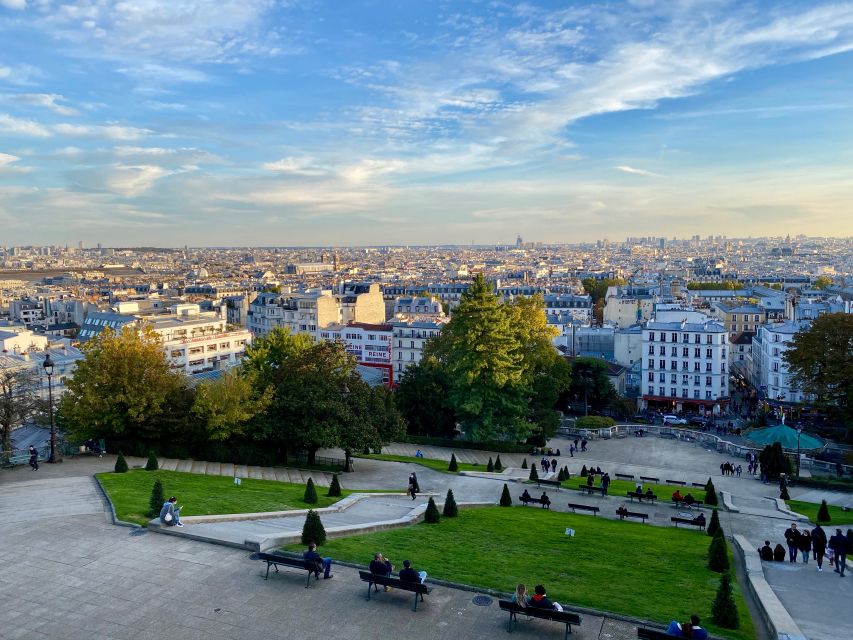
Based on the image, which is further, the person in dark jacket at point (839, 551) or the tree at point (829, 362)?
the tree at point (829, 362)

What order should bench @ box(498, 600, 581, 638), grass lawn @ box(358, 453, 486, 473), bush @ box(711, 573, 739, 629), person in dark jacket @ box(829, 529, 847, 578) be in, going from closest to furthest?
bench @ box(498, 600, 581, 638) < bush @ box(711, 573, 739, 629) < person in dark jacket @ box(829, 529, 847, 578) < grass lawn @ box(358, 453, 486, 473)

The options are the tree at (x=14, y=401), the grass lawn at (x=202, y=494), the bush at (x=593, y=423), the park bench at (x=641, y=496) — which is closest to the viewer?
the grass lawn at (x=202, y=494)

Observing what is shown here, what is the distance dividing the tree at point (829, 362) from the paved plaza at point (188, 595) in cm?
3459

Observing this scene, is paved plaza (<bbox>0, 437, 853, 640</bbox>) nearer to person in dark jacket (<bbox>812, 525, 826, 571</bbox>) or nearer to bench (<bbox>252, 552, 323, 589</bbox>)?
bench (<bbox>252, 552, 323, 589</bbox>)

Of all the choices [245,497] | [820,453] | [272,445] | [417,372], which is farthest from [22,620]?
[820,453]

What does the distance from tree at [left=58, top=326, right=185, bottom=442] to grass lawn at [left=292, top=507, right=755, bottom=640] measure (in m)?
17.0

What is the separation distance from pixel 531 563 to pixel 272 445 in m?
22.3

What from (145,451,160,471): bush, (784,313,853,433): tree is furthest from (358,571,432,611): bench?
(784,313,853,433): tree

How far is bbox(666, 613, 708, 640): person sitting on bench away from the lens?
12266 mm

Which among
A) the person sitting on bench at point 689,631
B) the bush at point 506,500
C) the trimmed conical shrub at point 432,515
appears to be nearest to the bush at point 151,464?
the trimmed conical shrub at point 432,515

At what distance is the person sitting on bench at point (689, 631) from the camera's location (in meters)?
12.3

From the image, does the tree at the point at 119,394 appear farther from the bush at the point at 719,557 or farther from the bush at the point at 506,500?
the bush at the point at 719,557

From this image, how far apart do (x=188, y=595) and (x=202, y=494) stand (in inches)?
389

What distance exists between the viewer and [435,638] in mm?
12961
